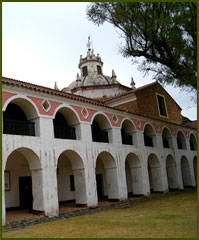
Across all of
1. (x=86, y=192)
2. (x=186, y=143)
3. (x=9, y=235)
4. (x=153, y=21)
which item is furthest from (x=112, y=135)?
(x=186, y=143)

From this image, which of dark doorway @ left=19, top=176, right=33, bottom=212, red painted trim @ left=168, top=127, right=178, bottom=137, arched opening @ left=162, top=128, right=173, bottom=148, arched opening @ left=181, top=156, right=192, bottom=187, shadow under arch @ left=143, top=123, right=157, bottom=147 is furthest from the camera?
arched opening @ left=181, top=156, right=192, bottom=187

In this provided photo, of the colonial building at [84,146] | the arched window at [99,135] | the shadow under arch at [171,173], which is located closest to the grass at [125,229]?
the colonial building at [84,146]

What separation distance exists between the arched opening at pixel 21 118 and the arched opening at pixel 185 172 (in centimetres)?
1499

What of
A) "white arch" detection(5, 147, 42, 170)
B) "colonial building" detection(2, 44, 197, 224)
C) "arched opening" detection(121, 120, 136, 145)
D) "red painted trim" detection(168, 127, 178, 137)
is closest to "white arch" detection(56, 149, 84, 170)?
"colonial building" detection(2, 44, 197, 224)

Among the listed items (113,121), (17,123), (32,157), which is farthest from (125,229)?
(113,121)

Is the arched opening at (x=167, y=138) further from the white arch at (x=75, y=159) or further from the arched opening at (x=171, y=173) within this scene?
the white arch at (x=75, y=159)

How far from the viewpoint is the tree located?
9914mm

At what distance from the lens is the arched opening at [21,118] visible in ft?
35.2

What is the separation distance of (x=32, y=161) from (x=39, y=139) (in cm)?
100

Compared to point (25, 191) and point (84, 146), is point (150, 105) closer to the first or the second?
point (84, 146)

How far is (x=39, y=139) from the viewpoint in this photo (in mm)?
11219

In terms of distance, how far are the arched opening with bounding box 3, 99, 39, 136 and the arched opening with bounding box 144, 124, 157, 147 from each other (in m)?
9.42

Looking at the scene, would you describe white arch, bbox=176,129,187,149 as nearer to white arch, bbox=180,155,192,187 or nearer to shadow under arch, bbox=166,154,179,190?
white arch, bbox=180,155,192,187

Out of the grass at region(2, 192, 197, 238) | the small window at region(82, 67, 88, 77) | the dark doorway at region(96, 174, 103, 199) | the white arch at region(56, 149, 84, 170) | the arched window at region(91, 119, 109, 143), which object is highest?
the small window at region(82, 67, 88, 77)
